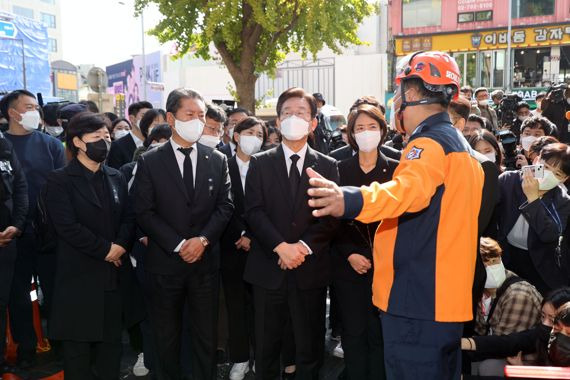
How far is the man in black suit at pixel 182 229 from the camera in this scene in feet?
12.0

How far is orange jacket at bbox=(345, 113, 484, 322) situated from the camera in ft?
7.68

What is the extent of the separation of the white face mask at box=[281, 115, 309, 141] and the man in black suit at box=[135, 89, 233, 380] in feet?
1.97

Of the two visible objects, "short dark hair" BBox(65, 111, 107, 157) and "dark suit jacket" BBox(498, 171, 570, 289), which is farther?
"short dark hair" BBox(65, 111, 107, 157)

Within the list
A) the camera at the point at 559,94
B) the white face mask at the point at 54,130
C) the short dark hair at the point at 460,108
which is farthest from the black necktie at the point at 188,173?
the camera at the point at 559,94

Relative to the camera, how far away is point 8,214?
422 cm

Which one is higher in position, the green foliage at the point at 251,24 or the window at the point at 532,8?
the window at the point at 532,8

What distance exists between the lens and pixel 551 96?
7.99 m

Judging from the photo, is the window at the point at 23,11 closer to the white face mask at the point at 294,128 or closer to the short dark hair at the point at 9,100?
the short dark hair at the point at 9,100

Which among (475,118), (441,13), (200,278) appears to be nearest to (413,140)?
(200,278)

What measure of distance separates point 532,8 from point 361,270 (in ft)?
96.9

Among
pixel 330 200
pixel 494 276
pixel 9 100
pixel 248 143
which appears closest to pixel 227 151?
pixel 248 143

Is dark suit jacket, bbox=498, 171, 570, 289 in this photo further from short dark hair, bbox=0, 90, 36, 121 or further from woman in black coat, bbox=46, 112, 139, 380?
short dark hair, bbox=0, 90, 36, 121

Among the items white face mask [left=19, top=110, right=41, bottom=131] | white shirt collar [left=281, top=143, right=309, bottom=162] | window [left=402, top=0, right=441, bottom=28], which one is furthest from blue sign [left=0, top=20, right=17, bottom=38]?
window [left=402, top=0, right=441, bottom=28]

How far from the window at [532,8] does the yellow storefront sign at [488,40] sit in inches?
31.0
